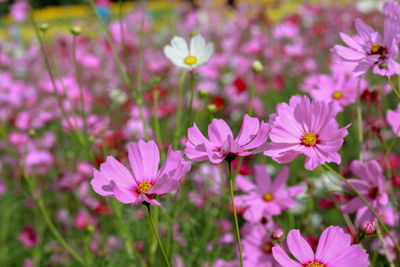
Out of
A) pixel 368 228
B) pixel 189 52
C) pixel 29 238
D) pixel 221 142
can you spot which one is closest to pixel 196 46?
pixel 189 52

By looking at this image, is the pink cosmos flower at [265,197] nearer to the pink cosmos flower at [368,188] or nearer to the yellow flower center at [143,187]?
the pink cosmos flower at [368,188]

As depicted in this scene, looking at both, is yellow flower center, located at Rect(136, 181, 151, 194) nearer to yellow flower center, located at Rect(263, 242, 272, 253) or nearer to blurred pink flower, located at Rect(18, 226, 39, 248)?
yellow flower center, located at Rect(263, 242, 272, 253)

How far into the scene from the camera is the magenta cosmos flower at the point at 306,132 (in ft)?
1.87

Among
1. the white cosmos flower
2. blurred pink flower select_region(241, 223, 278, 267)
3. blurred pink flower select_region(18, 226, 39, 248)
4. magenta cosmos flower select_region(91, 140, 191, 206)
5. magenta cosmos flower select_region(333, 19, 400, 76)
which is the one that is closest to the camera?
magenta cosmos flower select_region(91, 140, 191, 206)

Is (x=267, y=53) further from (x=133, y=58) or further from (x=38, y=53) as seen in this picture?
(x=38, y=53)

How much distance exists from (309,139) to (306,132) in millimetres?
17

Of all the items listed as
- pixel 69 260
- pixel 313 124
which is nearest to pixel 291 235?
pixel 313 124

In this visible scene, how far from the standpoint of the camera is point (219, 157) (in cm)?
55

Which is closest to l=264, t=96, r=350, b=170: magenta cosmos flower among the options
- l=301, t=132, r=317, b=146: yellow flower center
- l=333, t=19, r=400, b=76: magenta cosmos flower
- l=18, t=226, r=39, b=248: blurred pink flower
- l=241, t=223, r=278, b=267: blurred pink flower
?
l=301, t=132, r=317, b=146: yellow flower center

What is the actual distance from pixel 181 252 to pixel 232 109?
116 centimetres

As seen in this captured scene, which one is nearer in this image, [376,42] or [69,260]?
[376,42]

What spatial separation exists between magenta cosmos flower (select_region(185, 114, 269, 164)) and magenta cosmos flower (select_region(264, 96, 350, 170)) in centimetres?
2

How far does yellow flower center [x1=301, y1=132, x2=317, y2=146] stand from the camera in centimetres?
60

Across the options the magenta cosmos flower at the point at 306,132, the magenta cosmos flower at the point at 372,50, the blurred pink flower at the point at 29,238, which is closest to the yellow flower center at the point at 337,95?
the magenta cosmos flower at the point at 372,50
